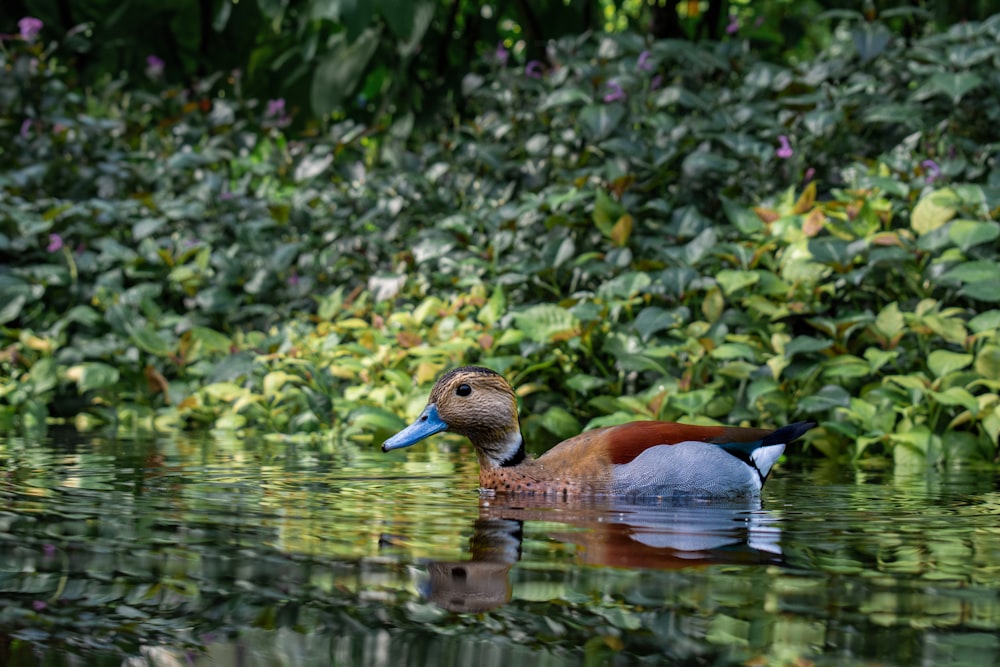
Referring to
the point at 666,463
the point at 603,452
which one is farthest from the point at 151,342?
the point at 666,463

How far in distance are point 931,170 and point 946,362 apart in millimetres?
1737

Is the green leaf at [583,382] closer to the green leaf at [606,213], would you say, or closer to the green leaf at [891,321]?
the green leaf at [606,213]

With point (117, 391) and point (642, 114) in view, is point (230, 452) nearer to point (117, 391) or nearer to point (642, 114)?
point (117, 391)

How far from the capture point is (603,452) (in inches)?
185

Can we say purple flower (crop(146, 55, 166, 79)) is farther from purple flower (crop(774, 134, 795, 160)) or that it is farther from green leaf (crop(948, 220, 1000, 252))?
green leaf (crop(948, 220, 1000, 252))

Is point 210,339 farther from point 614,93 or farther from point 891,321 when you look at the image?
point 891,321

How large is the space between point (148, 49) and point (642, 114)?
5343 mm

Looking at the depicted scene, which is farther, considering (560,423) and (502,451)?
(560,423)

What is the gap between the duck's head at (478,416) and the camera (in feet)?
16.2

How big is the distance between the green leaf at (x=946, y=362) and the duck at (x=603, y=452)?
59.6 inches

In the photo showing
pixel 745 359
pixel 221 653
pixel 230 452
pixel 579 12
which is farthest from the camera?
pixel 579 12

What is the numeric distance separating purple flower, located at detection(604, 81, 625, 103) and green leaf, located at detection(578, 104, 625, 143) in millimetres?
180

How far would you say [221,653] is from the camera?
246 centimetres

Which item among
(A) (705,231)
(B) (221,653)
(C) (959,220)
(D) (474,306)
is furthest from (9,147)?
(B) (221,653)
